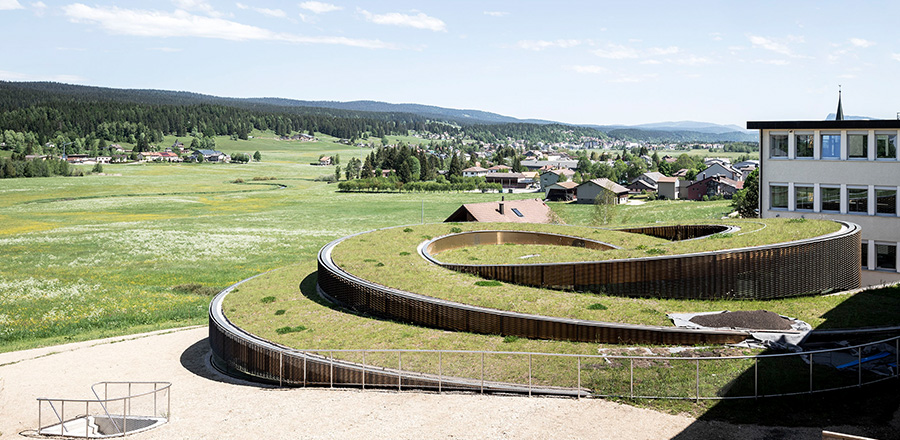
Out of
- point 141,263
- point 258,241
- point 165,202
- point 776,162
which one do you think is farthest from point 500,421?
point 165,202

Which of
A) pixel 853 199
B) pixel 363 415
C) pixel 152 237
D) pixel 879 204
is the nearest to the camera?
pixel 363 415

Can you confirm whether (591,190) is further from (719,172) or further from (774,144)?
(774,144)

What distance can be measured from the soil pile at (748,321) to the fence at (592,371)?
9.66 ft

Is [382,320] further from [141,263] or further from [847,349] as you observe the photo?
[141,263]

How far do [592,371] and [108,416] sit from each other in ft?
55.0

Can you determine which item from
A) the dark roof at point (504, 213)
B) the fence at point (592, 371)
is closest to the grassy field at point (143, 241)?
the dark roof at point (504, 213)

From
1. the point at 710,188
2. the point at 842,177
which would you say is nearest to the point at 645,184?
the point at 710,188

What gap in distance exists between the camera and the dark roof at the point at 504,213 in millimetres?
58375

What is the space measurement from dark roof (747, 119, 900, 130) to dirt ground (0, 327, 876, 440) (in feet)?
101

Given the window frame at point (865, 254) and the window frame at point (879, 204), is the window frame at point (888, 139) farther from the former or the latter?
the window frame at point (865, 254)

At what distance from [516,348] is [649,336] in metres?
4.61

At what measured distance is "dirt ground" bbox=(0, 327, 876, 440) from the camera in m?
18.1

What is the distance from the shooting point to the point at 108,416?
2439 centimetres

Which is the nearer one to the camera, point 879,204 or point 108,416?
point 108,416
